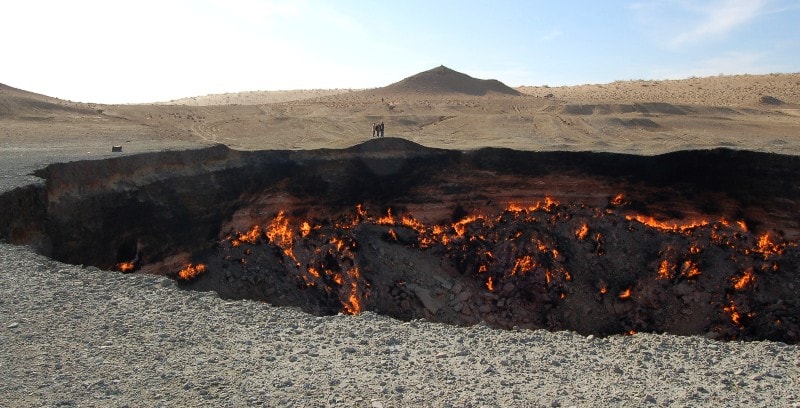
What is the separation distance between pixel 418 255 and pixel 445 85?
124 ft

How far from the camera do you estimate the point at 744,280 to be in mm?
12680

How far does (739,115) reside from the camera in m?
32.2

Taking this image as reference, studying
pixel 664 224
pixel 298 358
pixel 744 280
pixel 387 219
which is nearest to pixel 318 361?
pixel 298 358

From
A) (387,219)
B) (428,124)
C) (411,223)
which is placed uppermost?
(428,124)

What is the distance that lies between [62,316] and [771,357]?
6998mm

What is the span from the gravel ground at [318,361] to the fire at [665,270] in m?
8.20

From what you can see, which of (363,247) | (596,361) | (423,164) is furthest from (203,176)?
(596,361)

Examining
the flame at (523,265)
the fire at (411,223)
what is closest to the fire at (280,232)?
the fire at (411,223)

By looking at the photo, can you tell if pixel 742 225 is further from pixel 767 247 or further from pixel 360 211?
pixel 360 211

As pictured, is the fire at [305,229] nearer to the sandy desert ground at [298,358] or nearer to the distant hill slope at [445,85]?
the sandy desert ground at [298,358]

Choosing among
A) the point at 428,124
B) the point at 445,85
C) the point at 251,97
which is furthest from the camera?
the point at 251,97

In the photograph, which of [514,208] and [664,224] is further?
[514,208]

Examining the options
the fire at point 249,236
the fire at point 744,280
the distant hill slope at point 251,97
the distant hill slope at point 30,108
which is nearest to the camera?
the fire at point 744,280

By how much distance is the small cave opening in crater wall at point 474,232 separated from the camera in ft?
40.6
